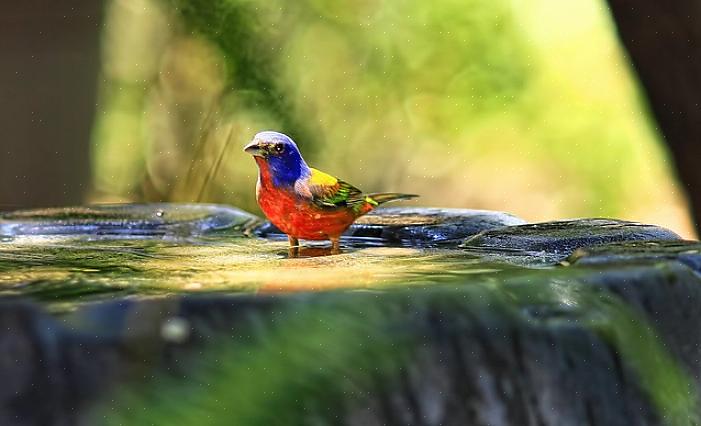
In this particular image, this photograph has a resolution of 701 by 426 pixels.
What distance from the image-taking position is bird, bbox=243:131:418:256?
7.14 ft

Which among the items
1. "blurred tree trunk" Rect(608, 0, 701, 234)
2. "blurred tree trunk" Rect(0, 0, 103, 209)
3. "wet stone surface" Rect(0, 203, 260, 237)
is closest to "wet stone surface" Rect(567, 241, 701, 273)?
"wet stone surface" Rect(0, 203, 260, 237)

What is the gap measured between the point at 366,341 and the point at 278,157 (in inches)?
37.9

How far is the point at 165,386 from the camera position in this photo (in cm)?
121

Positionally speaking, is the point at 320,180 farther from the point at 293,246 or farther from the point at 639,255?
the point at 639,255

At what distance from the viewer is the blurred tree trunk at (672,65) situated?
11.0 feet

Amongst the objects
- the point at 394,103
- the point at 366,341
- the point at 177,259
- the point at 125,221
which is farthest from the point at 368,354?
the point at 394,103

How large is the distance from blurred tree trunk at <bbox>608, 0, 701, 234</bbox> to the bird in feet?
5.39

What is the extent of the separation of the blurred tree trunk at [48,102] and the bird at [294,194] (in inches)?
131

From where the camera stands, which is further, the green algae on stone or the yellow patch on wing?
the yellow patch on wing

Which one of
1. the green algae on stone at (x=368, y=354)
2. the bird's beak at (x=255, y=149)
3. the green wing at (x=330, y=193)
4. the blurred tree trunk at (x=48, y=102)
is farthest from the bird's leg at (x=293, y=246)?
the blurred tree trunk at (x=48, y=102)

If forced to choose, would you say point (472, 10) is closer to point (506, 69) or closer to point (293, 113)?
point (506, 69)

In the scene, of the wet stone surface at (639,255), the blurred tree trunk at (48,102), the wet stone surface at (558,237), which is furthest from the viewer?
the blurred tree trunk at (48,102)

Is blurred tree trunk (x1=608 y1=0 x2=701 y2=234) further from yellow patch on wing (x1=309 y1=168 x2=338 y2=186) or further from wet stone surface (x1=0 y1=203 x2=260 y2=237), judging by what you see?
yellow patch on wing (x1=309 y1=168 x2=338 y2=186)

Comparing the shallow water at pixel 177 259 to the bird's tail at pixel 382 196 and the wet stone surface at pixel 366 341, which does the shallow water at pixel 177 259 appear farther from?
the bird's tail at pixel 382 196
